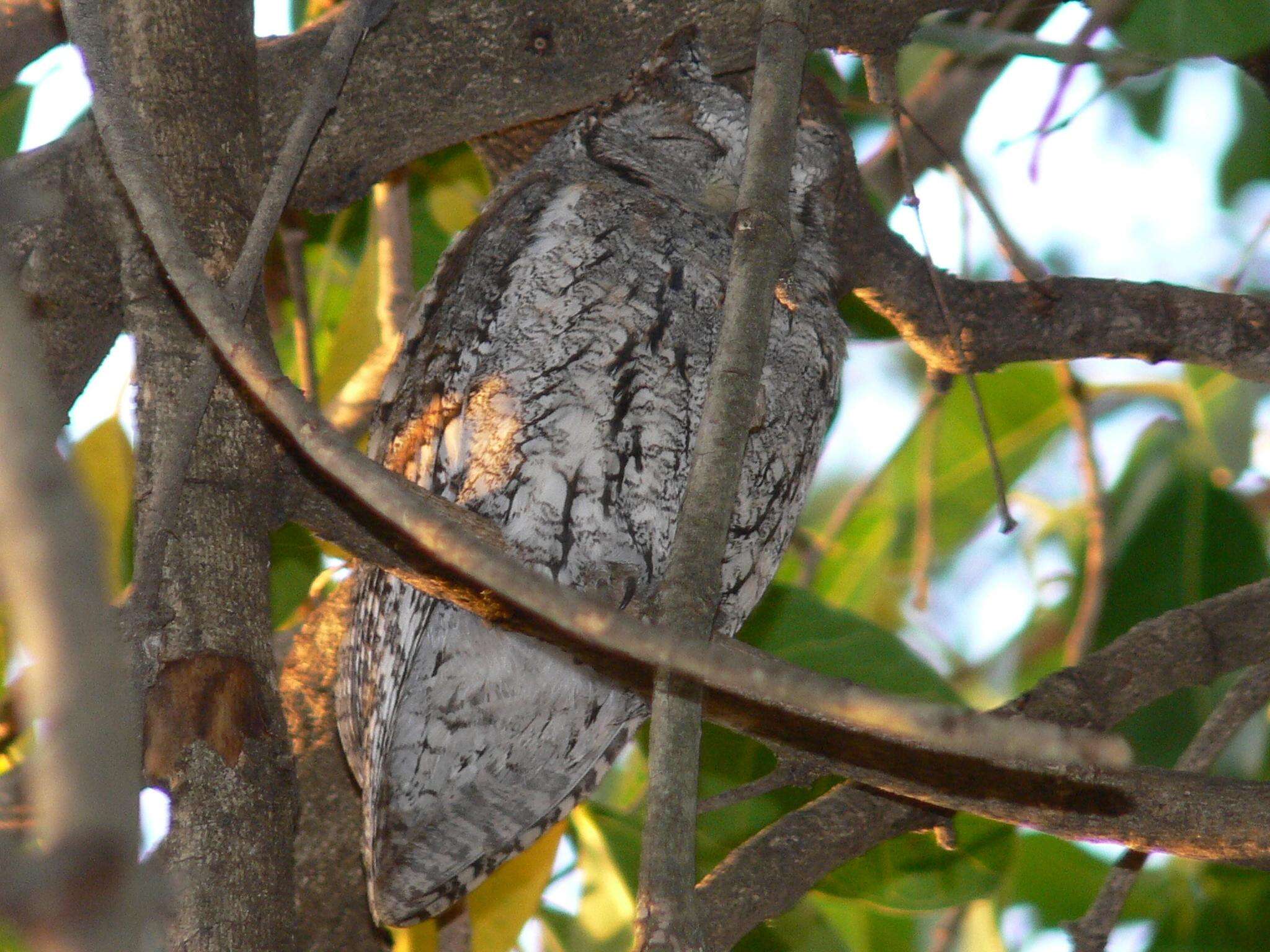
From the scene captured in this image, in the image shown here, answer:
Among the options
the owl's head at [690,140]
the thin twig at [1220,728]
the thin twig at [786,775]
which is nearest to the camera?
the thin twig at [786,775]

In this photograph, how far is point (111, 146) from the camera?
43.6 inches

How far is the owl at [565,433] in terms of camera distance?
4.95ft

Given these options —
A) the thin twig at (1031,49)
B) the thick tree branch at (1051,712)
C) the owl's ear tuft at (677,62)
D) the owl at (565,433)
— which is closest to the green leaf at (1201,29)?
the thin twig at (1031,49)

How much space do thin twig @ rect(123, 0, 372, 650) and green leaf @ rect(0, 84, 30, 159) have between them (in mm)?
1066

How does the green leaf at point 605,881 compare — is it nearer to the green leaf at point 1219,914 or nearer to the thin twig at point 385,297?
the thin twig at point 385,297

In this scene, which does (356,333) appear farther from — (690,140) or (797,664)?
(797,664)

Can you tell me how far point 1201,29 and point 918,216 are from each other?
0.59 metres

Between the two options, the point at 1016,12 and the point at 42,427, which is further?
the point at 1016,12

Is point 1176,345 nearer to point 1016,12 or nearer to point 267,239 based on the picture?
point 1016,12

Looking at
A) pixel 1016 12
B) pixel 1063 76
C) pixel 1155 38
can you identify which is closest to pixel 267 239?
pixel 1155 38

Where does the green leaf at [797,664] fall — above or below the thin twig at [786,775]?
above

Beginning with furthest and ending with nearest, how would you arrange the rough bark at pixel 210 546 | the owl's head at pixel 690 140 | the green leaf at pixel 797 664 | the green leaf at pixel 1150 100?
the green leaf at pixel 1150 100
the green leaf at pixel 797 664
the owl's head at pixel 690 140
the rough bark at pixel 210 546

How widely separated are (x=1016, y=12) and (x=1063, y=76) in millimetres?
429

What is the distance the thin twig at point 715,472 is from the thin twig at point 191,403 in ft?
1.41
